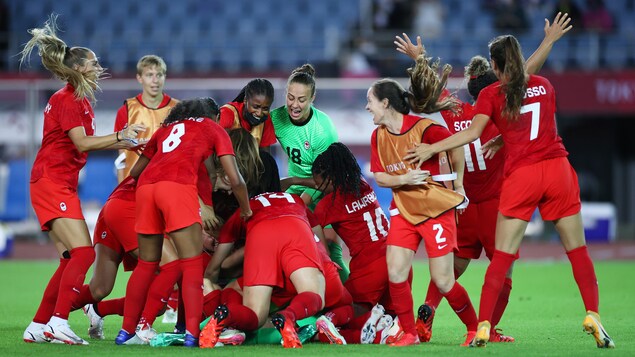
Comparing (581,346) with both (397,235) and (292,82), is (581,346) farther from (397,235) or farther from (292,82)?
(292,82)

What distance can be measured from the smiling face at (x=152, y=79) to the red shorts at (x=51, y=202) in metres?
1.98

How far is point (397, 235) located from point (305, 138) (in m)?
1.74

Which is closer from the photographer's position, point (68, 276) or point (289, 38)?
point (68, 276)

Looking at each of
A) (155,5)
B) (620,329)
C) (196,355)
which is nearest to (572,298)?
(620,329)

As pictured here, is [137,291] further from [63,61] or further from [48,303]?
[63,61]

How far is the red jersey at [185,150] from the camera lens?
255 inches

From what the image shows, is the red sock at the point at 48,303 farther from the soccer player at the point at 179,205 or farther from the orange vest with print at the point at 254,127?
the orange vest with print at the point at 254,127

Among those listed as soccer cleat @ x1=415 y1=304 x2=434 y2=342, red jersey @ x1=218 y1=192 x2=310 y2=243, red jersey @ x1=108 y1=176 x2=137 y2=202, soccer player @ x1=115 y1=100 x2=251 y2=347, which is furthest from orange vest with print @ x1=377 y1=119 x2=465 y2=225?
red jersey @ x1=108 y1=176 x2=137 y2=202

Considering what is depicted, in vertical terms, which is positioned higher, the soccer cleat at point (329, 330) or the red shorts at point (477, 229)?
the red shorts at point (477, 229)

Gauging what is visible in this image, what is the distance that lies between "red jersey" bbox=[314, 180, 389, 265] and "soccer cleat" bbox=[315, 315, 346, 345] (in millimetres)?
771

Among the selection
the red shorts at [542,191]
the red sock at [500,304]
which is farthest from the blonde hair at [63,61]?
the red sock at [500,304]

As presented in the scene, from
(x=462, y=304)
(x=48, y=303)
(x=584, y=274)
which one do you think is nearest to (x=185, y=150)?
(x=48, y=303)

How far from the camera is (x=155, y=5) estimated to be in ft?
68.4

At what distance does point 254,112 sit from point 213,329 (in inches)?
80.9
